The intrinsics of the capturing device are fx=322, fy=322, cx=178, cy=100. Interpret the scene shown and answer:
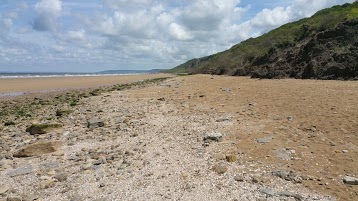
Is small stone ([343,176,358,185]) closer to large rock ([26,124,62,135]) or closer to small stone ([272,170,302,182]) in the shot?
small stone ([272,170,302,182])

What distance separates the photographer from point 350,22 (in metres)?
27.1

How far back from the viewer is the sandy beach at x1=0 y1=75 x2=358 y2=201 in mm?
6406

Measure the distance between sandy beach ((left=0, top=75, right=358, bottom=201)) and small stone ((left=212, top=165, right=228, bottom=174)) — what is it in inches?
1.2

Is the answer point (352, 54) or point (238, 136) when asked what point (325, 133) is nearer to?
point (238, 136)

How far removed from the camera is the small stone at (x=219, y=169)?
7.12 meters

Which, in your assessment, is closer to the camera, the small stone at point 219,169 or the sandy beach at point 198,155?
the sandy beach at point 198,155

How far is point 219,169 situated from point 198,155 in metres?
1.16

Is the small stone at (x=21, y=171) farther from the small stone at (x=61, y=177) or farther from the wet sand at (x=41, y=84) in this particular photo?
the wet sand at (x=41, y=84)

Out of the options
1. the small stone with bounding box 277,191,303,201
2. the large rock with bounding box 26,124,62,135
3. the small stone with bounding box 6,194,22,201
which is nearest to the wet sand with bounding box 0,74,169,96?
the large rock with bounding box 26,124,62,135

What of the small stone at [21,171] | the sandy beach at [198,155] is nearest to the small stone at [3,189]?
the sandy beach at [198,155]

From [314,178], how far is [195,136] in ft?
13.6

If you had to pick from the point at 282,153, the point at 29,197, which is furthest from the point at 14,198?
the point at 282,153

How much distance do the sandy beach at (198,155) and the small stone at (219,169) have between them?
30mm

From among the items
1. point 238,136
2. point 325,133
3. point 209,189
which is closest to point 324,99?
point 325,133
